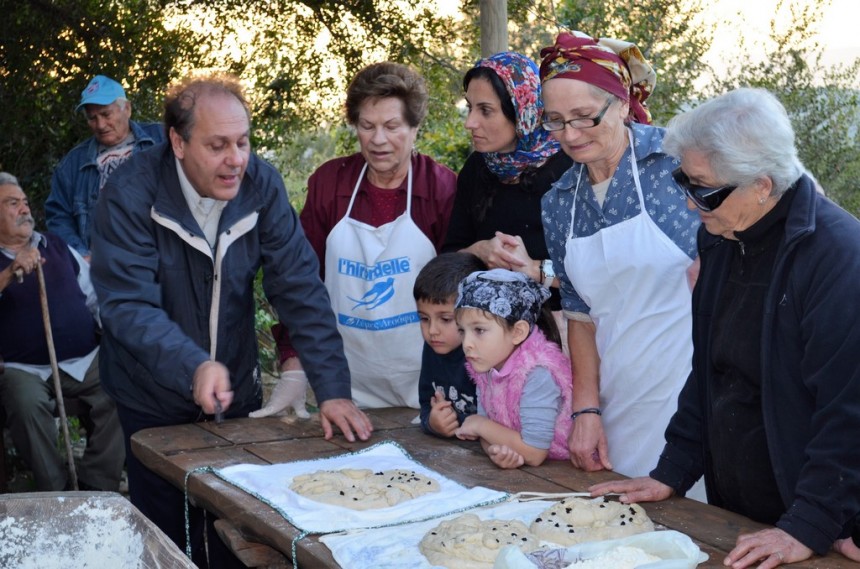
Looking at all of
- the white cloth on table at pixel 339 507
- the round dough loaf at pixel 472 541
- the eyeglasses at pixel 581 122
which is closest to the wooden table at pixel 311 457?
the white cloth on table at pixel 339 507

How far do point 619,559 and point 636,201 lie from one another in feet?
4.45

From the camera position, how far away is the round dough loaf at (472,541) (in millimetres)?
2391

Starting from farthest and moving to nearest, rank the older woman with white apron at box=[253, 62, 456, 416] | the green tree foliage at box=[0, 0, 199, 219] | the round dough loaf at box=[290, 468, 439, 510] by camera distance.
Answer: the green tree foliage at box=[0, 0, 199, 219] → the older woman with white apron at box=[253, 62, 456, 416] → the round dough loaf at box=[290, 468, 439, 510]

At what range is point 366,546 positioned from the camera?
2516 mm

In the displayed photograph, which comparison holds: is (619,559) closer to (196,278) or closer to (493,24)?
(196,278)

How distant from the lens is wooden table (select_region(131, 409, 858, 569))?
8.40 ft

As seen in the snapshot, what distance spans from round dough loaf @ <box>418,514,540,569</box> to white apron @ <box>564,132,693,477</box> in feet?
2.96

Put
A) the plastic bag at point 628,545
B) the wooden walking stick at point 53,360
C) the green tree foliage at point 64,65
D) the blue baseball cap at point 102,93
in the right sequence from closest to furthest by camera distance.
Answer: the plastic bag at point 628,545 < the wooden walking stick at point 53,360 < the blue baseball cap at point 102,93 < the green tree foliage at point 64,65

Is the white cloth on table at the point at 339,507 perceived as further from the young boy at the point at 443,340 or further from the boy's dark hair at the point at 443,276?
the boy's dark hair at the point at 443,276

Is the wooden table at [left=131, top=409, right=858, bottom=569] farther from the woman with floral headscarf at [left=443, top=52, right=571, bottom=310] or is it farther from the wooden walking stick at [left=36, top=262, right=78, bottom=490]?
the wooden walking stick at [left=36, top=262, right=78, bottom=490]

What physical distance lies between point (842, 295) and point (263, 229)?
2.21 meters

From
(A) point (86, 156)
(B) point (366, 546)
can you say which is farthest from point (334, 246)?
(A) point (86, 156)

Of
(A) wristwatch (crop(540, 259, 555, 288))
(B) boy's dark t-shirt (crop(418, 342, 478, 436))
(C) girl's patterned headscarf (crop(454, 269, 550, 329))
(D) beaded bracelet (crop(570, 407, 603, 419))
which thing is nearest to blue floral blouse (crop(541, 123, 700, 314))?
(C) girl's patterned headscarf (crop(454, 269, 550, 329))

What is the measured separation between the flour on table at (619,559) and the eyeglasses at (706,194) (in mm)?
845
